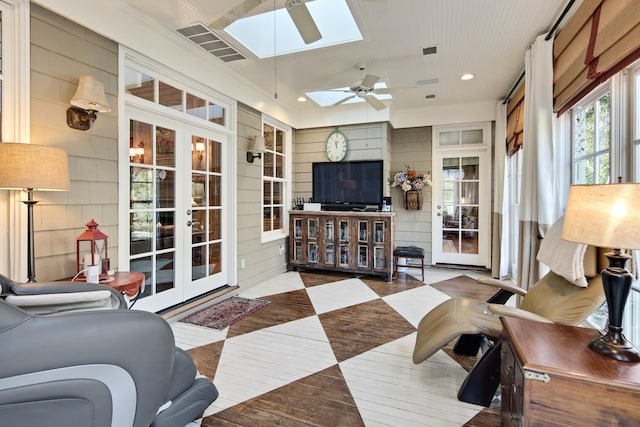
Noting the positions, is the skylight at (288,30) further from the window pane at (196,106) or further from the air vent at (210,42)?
the window pane at (196,106)

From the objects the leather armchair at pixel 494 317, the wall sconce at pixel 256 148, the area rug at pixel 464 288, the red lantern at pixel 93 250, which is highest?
the wall sconce at pixel 256 148

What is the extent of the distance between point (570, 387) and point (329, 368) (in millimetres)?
1480

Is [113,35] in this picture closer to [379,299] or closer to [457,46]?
[457,46]

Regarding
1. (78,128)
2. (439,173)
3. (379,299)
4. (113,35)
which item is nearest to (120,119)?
(78,128)

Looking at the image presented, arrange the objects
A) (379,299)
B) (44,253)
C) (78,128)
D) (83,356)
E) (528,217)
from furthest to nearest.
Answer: (379,299), (528,217), (78,128), (44,253), (83,356)

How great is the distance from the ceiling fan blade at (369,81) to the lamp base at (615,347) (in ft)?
9.69

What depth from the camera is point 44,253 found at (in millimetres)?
2104

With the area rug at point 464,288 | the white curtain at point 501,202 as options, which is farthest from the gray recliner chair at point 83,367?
the white curtain at point 501,202

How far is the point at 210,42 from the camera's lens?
310 cm

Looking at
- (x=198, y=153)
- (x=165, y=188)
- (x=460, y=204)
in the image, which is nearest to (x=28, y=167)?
(x=165, y=188)

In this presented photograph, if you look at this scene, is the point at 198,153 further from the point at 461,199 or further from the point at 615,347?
the point at 461,199

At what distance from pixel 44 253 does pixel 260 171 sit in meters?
2.81

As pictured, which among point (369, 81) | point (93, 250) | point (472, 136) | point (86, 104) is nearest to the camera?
point (93, 250)

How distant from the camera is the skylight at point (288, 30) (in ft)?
9.55
